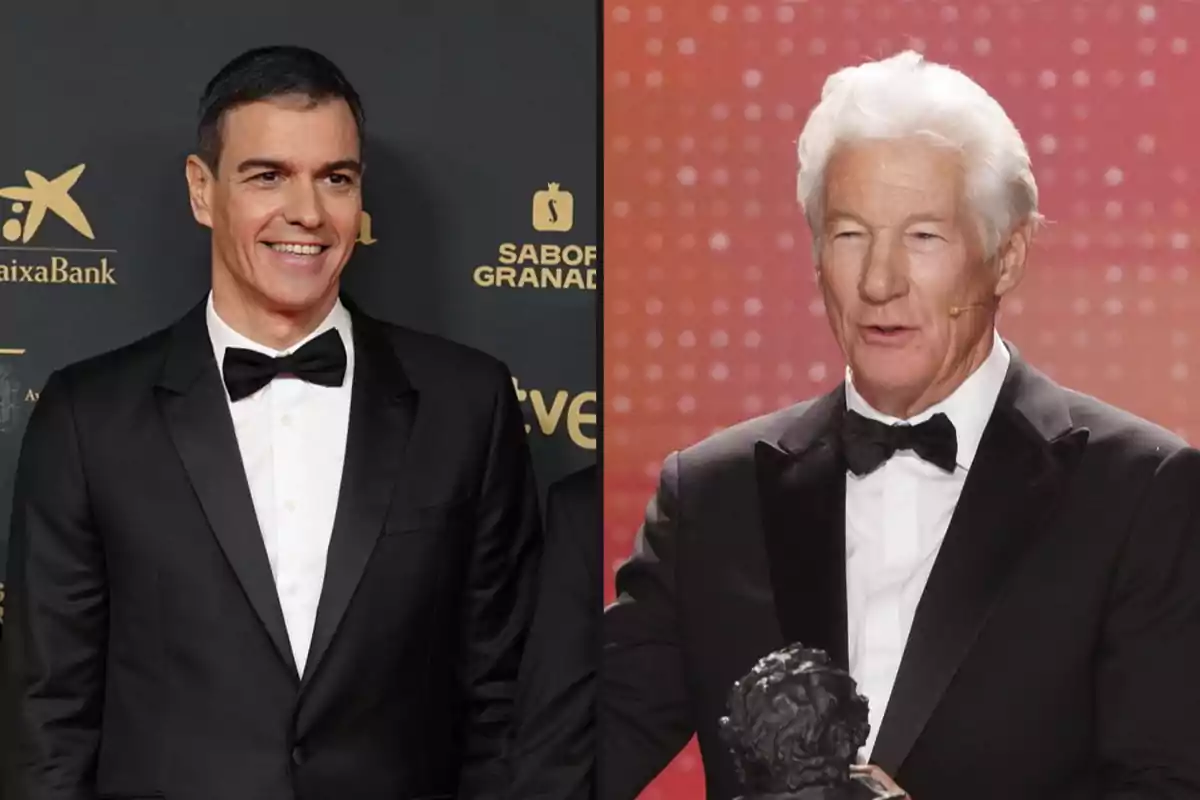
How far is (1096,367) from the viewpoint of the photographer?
2.00 m

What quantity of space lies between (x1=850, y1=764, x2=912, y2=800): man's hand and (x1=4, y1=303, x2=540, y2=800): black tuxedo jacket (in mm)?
559

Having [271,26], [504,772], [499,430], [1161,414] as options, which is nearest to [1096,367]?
[1161,414]

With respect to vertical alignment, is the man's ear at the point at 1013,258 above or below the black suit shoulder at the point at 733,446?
above

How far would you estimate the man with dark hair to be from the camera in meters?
2.10

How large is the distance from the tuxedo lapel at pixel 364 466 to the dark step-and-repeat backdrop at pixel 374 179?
205mm

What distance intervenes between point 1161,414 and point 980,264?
33 centimetres

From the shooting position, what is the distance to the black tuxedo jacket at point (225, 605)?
2.10 meters

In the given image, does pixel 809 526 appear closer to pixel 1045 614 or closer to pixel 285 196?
pixel 1045 614

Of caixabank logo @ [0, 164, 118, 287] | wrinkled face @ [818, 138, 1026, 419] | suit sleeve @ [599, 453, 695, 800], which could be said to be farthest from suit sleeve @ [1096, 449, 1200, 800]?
caixabank logo @ [0, 164, 118, 287]

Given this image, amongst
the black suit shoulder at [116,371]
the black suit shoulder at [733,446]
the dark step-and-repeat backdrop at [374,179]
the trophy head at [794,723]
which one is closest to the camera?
the trophy head at [794,723]

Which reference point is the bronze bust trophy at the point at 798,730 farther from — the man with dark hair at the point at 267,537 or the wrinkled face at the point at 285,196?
the wrinkled face at the point at 285,196

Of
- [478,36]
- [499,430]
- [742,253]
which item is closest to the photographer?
[742,253]

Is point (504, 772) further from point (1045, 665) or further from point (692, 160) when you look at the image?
point (692, 160)

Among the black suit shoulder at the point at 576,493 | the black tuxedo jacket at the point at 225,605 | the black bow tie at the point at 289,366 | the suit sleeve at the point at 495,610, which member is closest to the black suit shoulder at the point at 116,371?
the black tuxedo jacket at the point at 225,605
